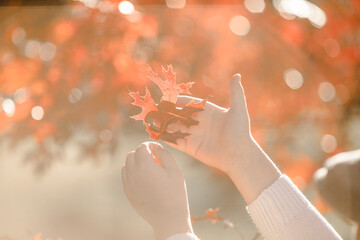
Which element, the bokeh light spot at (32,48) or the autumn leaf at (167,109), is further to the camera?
the bokeh light spot at (32,48)

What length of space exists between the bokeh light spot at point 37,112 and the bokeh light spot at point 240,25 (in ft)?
3.31

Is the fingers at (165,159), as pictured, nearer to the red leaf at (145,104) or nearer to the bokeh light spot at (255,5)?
the red leaf at (145,104)

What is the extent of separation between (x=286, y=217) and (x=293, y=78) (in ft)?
4.93

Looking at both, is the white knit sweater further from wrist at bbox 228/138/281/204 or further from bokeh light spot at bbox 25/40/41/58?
bokeh light spot at bbox 25/40/41/58

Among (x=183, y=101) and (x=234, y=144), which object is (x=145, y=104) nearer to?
(x=183, y=101)

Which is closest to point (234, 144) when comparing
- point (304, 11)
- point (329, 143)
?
point (304, 11)

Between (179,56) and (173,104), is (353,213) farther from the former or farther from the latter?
(179,56)

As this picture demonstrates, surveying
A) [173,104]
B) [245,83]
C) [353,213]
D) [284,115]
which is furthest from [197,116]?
[284,115]

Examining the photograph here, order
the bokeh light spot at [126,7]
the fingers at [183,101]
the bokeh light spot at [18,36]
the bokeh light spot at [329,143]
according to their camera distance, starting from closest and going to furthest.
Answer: the fingers at [183,101], the bokeh light spot at [126,7], the bokeh light spot at [18,36], the bokeh light spot at [329,143]

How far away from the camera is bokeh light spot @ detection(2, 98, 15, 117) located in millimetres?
1961

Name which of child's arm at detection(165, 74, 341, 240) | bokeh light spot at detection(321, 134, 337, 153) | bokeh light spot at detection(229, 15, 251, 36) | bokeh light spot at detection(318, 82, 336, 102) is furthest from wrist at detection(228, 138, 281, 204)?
bokeh light spot at detection(321, 134, 337, 153)

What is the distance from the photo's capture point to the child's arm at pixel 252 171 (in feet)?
2.47

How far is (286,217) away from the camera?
0.76 meters

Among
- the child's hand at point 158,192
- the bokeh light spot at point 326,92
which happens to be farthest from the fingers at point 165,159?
the bokeh light spot at point 326,92
